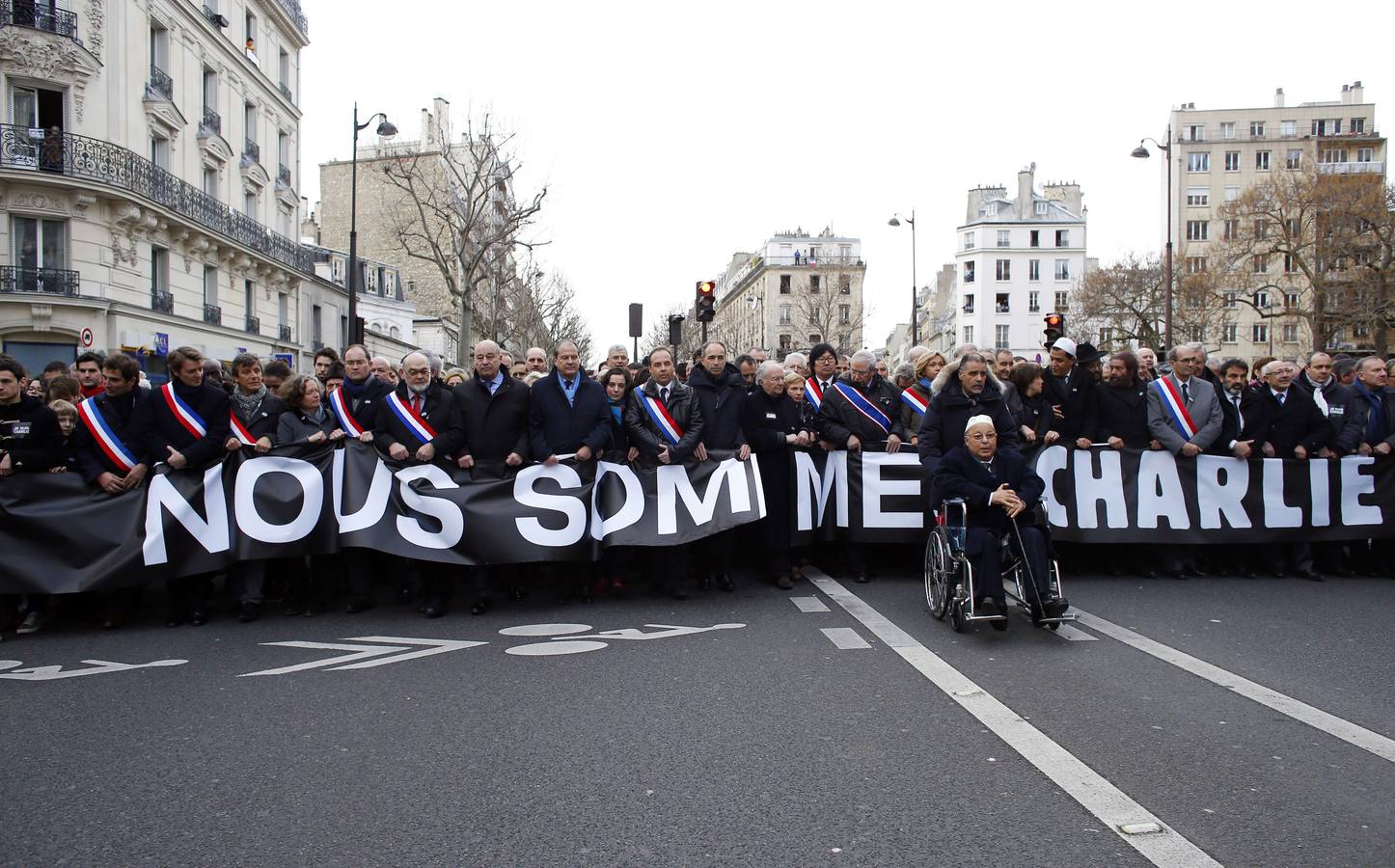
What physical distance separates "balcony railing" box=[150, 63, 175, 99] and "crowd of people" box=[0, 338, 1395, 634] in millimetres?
24704

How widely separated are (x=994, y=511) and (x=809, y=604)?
1.74 m

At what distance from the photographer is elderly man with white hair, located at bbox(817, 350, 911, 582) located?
9695 mm

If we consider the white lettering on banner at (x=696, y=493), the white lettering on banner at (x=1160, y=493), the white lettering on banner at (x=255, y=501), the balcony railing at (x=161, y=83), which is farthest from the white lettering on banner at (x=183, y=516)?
the balcony railing at (x=161, y=83)

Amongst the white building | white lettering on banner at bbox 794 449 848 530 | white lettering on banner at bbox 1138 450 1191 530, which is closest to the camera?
white lettering on banner at bbox 794 449 848 530

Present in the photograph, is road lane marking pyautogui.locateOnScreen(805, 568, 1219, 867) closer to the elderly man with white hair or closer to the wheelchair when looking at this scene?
the wheelchair

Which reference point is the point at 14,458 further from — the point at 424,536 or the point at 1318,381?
the point at 1318,381

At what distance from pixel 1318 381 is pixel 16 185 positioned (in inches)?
1158

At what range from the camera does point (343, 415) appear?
8.92 metres

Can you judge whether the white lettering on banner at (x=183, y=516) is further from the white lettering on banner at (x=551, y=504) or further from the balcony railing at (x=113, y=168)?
the balcony railing at (x=113, y=168)

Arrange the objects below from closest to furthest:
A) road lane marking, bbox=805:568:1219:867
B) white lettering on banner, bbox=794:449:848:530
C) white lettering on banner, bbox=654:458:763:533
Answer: road lane marking, bbox=805:568:1219:867 → white lettering on banner, bbox=654:458:763:533 → white lettering on banner, bbox=794:449:848:530

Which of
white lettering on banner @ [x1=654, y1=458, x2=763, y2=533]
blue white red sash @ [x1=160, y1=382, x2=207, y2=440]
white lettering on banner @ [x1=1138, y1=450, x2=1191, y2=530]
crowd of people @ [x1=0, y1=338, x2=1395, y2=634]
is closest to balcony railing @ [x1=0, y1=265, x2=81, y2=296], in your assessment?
crowd of people @ [x1=0, y1=338, x2=1395, y2=634]

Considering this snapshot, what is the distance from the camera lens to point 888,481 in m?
9.60

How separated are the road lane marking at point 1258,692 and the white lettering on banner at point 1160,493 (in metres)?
2.45

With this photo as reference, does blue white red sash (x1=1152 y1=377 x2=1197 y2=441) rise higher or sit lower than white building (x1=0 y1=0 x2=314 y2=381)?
lower
